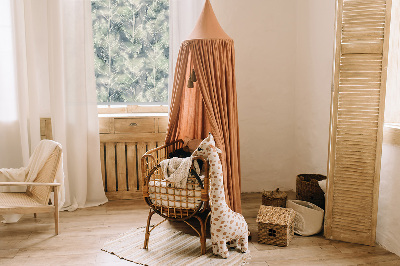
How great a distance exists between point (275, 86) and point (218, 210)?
2.04m

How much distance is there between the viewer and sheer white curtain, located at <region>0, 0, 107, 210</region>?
11.4 feet

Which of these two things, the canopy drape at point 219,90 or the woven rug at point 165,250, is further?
the canopy drape at point 219,90

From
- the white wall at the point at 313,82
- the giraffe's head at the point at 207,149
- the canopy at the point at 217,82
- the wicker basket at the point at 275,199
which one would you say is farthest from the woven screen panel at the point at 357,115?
the giraffe's head at the point at 207,149

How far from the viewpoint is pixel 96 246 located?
283 centimetres

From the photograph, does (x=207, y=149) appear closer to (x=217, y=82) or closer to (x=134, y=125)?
(x=217, y=82)

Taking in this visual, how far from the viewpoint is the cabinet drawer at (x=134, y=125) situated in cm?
381

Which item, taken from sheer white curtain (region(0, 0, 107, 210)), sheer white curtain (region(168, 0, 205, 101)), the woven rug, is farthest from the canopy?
sheer white curtain (region(0, 0, 107, 210))

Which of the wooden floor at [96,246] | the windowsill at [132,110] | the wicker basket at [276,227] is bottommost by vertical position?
the wooden floor at [96,246]

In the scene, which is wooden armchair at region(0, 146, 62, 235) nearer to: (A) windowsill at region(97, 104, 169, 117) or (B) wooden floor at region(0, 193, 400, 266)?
(B) wooden floor at region(0, 193, 400, 266)

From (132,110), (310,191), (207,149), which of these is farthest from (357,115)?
(132,110)

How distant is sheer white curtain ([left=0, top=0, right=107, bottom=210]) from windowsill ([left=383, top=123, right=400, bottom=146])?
265cm

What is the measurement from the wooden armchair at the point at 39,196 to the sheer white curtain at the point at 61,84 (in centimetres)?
Answer: 56

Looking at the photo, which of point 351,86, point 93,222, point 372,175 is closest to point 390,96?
point 351,86

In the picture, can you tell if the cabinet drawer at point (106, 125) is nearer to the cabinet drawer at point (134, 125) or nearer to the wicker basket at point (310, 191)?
the cabinet drawer at point (134, 125)
